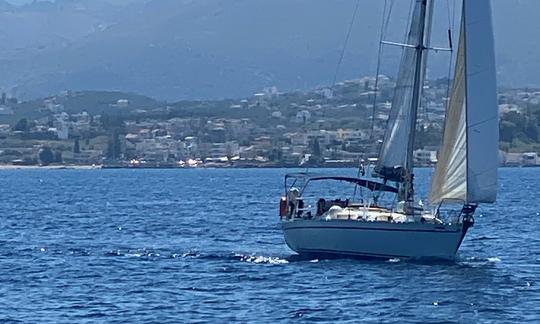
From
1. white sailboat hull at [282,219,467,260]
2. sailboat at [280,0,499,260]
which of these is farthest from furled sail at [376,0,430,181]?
white sailboat hull at [282,219,467,260]

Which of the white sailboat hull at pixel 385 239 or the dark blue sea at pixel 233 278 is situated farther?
the white sailboat hull at pixel 385 239

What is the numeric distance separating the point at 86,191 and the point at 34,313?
329ft

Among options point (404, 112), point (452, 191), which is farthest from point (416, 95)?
point (452, 191)

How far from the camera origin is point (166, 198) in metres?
124

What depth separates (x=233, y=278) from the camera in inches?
2066

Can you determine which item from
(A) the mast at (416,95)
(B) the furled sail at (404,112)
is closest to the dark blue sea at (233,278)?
(A) the mast at (416,95)

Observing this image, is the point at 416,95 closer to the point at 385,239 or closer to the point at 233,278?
the point at 385,239

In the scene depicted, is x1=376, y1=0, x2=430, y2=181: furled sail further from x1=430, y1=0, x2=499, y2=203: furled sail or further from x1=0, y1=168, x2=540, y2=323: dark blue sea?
x1=0, y1=168, x2=540, y2=323: dark blue sea

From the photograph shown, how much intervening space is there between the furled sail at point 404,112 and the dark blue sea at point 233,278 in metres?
4.25

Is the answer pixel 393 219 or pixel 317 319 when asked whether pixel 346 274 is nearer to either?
pixel 393 219

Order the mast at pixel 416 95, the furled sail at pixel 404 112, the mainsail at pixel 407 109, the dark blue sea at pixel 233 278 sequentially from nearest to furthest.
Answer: the dark blue sea at pixel 233 278 → the mast at pixel 416 95 → the mainsail at pixel 407 109 → the furled sail at pixel 404 112

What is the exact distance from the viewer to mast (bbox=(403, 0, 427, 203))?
5722cm

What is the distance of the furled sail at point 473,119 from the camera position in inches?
2143

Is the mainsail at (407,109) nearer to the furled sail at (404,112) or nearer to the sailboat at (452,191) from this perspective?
the furled sail at (404,112)
